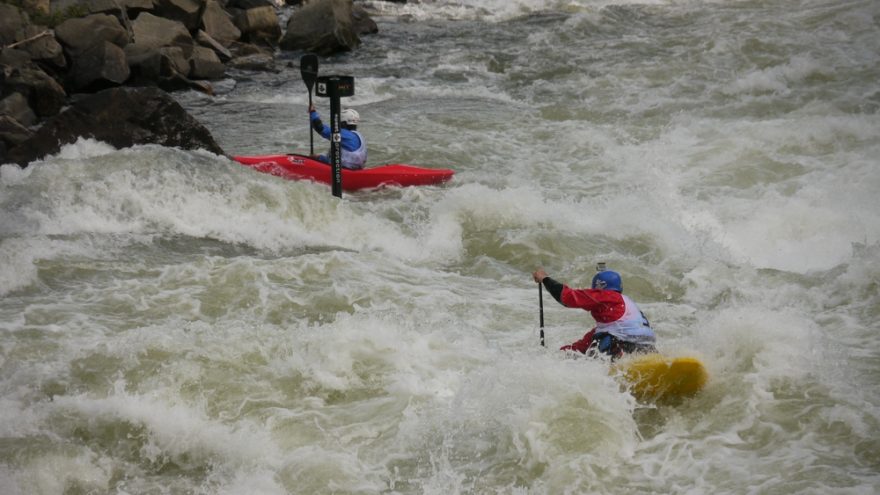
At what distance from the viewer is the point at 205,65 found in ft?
54.9

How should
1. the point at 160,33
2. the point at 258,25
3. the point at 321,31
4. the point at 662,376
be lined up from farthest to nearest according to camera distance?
1. the point at 258,25
2. the point at 321,31
3. the point at 160,33
4. the point at 662,376

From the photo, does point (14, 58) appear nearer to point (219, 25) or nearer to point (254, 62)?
point (254, 62)

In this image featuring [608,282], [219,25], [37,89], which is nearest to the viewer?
[608,282]

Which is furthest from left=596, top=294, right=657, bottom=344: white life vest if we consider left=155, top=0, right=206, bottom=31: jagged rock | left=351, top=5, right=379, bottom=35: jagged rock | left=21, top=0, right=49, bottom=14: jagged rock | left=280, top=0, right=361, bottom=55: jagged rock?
left=351, top=5, right=379, bottom=35: jagged rock

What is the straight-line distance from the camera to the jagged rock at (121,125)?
409 inches

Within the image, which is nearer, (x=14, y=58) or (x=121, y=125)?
(x=121, y=125)

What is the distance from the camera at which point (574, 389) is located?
596 centimetres

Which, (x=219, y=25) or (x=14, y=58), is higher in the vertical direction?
(x=219, y=25)

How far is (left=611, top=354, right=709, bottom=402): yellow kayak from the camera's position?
5941 mm

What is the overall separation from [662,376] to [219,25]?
1441cm

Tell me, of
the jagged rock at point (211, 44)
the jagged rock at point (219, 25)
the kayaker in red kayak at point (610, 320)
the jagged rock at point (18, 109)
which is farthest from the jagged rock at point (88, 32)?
the kayaker in red kayak at point (610, 320)

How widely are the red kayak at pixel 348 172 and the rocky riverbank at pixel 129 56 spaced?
0.60m

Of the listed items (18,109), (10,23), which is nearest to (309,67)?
(18,109)

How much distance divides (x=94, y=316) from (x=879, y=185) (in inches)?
328
